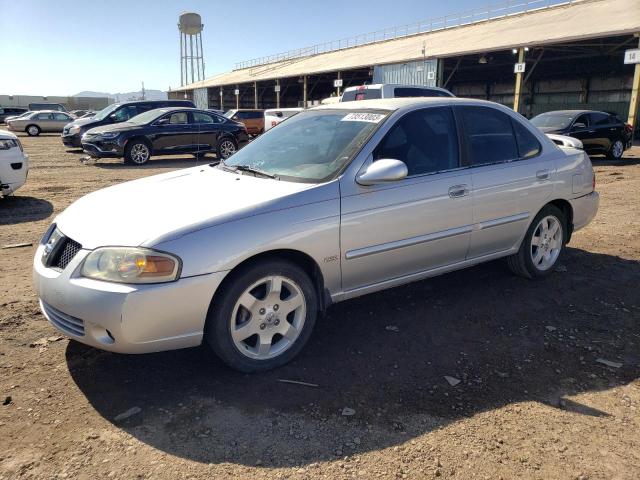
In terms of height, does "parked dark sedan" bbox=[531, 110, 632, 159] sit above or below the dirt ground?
above

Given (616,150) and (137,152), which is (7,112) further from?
(616,150)

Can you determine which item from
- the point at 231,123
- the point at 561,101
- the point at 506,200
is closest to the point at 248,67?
the point at 561,101

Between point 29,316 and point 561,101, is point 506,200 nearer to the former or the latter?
point 29,316

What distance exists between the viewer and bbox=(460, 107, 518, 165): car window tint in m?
4.27

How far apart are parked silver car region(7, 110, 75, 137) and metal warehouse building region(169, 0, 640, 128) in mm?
15147

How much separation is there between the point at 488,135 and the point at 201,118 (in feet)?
39.6

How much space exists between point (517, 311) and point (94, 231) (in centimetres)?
323

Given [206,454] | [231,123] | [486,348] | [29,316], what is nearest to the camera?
[206,454]

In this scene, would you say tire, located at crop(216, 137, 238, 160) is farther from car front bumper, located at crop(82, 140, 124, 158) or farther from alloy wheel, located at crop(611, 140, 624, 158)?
alloy wheel, located at crop(611, 140, 624, 158)

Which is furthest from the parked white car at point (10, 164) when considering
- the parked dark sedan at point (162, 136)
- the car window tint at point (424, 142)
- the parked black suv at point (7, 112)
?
the parked black suv at point (7, 112)

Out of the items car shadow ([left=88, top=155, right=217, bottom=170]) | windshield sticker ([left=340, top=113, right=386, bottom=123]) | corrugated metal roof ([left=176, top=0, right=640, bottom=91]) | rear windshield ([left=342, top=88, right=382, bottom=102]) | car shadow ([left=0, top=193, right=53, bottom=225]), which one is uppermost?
corrugated metal roof ([left=176, top=0, right=640, bottom=91])

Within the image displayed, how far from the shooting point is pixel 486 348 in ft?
11.8

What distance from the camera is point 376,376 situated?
3219mm

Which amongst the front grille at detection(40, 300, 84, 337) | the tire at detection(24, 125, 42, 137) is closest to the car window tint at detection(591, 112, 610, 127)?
the front grille at detection(40, 300, 84, 337)
